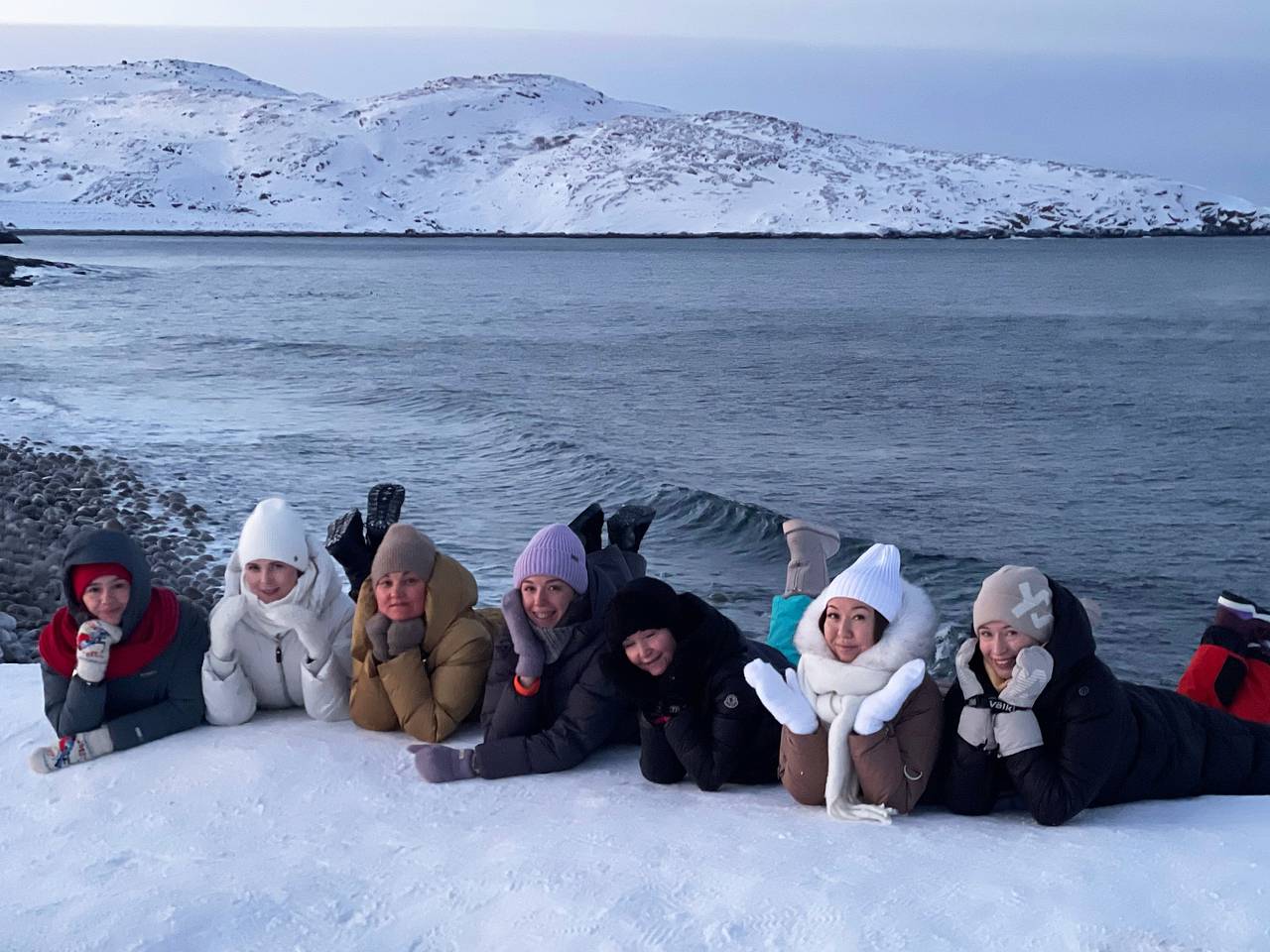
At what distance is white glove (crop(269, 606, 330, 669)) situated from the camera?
5027mm

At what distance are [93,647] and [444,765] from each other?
1.36m

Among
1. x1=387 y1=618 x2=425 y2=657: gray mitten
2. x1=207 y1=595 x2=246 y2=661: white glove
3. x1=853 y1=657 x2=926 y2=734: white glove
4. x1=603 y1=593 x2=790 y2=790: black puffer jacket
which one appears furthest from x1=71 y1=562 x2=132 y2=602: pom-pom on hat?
x1=853 y1=657 x2=926 y2=734: white glove

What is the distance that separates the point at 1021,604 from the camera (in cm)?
411

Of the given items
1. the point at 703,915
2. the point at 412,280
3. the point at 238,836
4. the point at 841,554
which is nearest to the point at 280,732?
the point at 238,836

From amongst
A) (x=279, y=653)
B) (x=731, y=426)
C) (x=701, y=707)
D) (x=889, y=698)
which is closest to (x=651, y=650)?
(x=701, y=707)

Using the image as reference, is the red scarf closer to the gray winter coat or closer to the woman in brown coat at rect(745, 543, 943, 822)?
the gray winter coat

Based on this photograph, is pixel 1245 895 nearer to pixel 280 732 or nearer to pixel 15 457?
pixel 280 732

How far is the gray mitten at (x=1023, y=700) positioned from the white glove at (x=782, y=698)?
605 millimetres

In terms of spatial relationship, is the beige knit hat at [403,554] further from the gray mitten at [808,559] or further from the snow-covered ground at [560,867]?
the gray mitten at [808,559]

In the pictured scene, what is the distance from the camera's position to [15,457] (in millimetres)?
15789

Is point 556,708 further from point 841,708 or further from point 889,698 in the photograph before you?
point 889,698

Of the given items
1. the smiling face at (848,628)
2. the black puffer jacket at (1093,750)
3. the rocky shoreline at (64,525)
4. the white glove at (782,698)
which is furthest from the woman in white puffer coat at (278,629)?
the rocky shoreline at (64,525)

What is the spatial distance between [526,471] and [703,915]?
47.8ft

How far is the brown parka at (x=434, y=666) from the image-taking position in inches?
200
